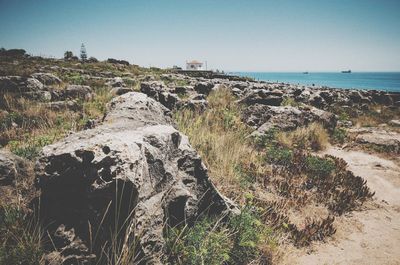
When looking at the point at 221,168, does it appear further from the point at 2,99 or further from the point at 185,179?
the point at 2,99

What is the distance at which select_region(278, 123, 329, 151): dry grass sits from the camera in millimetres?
8420

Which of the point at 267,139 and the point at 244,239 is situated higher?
the point at 267,139

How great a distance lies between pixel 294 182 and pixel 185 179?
356 centimetres

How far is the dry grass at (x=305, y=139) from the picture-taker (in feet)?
27.6

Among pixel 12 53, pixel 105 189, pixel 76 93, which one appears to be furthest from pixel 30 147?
pixel 12 53

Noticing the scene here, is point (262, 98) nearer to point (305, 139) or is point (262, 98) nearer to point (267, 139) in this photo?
point (305, 139)

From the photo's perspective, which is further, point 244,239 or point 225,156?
point 225,156

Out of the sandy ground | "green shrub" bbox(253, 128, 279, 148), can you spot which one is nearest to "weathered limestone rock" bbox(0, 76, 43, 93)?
"green shrub" bbox(253, 128, 279, 148)

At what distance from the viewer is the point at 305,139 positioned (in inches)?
349

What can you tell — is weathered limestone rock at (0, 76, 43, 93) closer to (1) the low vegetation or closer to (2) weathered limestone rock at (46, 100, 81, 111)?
(2) weathered limestone rock at (46, 100, 81, 111)

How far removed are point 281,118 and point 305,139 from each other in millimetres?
1333

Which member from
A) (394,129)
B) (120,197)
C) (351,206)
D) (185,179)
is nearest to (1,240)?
(120,197)

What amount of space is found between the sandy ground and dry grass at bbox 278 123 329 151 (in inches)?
85.0

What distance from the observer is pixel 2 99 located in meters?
8.31
